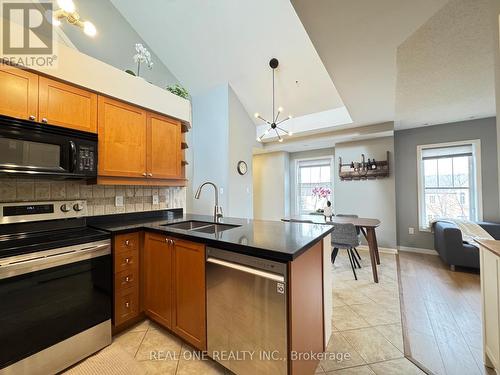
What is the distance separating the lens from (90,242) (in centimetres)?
158

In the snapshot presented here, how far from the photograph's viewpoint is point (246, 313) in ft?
3.96

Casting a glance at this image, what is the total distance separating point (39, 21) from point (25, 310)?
9.22 ft

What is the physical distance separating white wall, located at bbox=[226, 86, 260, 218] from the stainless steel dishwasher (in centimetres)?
271

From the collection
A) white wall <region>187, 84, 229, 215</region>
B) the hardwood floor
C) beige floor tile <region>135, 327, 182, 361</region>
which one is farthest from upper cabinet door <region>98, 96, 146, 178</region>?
the hardwood floor

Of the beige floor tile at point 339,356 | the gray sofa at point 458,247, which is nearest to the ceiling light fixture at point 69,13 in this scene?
the beige floor tile at point 339,356

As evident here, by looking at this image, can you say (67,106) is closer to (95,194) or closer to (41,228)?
(95,194)

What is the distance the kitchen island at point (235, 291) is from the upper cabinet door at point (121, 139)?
63 cm

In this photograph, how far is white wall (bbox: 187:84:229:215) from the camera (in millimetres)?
4160

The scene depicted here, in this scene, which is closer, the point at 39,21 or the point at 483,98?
the point at 39,21

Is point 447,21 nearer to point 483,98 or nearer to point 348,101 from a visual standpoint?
point 348,101

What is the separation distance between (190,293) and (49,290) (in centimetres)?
90

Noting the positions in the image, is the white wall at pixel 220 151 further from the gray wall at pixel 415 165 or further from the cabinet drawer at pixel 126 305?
the gray wall at pixel 415 165

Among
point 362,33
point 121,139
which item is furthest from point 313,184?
point 121,139

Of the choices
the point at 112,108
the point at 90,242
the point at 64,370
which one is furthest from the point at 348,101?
the point at 64,370
